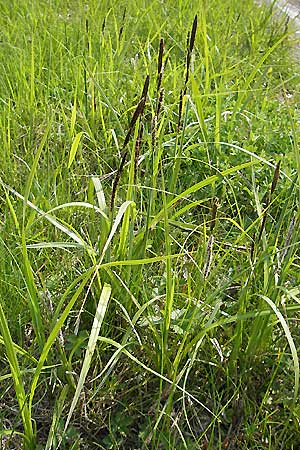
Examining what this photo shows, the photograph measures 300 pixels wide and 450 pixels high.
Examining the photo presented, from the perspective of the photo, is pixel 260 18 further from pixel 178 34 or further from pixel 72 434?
pixel 72 434

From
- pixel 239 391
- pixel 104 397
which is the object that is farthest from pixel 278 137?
pixel 104 397

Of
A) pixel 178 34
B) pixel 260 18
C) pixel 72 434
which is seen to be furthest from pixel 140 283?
pixel 260 18

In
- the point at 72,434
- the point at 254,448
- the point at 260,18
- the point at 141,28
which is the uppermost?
the point at 260,18

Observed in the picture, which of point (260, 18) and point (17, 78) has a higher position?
point (260, 18)

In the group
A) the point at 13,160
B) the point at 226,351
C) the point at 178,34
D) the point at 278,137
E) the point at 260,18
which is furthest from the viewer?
the point at 260,18

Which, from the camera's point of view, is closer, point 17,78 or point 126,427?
point 126,427

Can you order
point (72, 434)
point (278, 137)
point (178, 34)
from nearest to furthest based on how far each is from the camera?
point (72, 434) → point (278, 137) → point (178, 34)

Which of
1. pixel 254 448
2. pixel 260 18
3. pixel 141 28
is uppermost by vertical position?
pixel 260 18

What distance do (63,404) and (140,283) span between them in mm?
340

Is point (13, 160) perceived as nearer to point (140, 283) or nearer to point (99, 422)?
point (140, 283)

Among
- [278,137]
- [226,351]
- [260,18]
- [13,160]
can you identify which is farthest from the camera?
[260,18]

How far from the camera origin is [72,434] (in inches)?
45.6

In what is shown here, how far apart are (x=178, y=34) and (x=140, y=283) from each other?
1662 mm

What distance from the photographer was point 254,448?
117 cm
